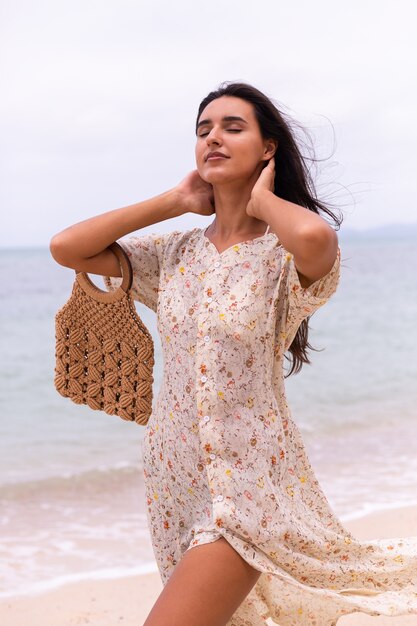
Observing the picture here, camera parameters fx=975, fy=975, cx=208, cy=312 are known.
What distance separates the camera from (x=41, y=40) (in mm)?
24109

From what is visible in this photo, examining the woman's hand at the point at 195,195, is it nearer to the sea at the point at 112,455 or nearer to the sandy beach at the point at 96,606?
the sea at the point at 112,455

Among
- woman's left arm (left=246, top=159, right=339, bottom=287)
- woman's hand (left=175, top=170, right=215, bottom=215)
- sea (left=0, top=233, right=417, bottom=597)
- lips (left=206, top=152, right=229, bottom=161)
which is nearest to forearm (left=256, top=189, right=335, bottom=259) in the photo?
woman's left arm (left=246, top=159, right=339, bottom=287)

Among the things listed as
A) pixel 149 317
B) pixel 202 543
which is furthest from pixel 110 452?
pixel 149 317

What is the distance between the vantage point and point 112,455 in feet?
24.8

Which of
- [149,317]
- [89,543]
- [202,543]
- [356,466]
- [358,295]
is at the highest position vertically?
[202,543]

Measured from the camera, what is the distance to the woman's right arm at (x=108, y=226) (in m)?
2.88

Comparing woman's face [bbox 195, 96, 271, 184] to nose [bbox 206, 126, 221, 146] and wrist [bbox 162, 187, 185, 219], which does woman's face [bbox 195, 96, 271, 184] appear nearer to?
nose [bbox 206, 126, 221, 146]

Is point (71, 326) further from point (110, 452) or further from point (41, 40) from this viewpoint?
point (41, 40)

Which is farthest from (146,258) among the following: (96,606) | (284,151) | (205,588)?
(96,606)

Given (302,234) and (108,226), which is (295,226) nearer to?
(302,234)

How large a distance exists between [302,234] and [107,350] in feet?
3.07

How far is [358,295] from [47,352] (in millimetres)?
10453

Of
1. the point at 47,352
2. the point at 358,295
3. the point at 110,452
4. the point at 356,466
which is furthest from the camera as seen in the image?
the point at 358,295

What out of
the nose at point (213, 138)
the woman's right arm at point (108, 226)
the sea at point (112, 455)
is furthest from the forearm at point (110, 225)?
the sea at point (112, 455)
